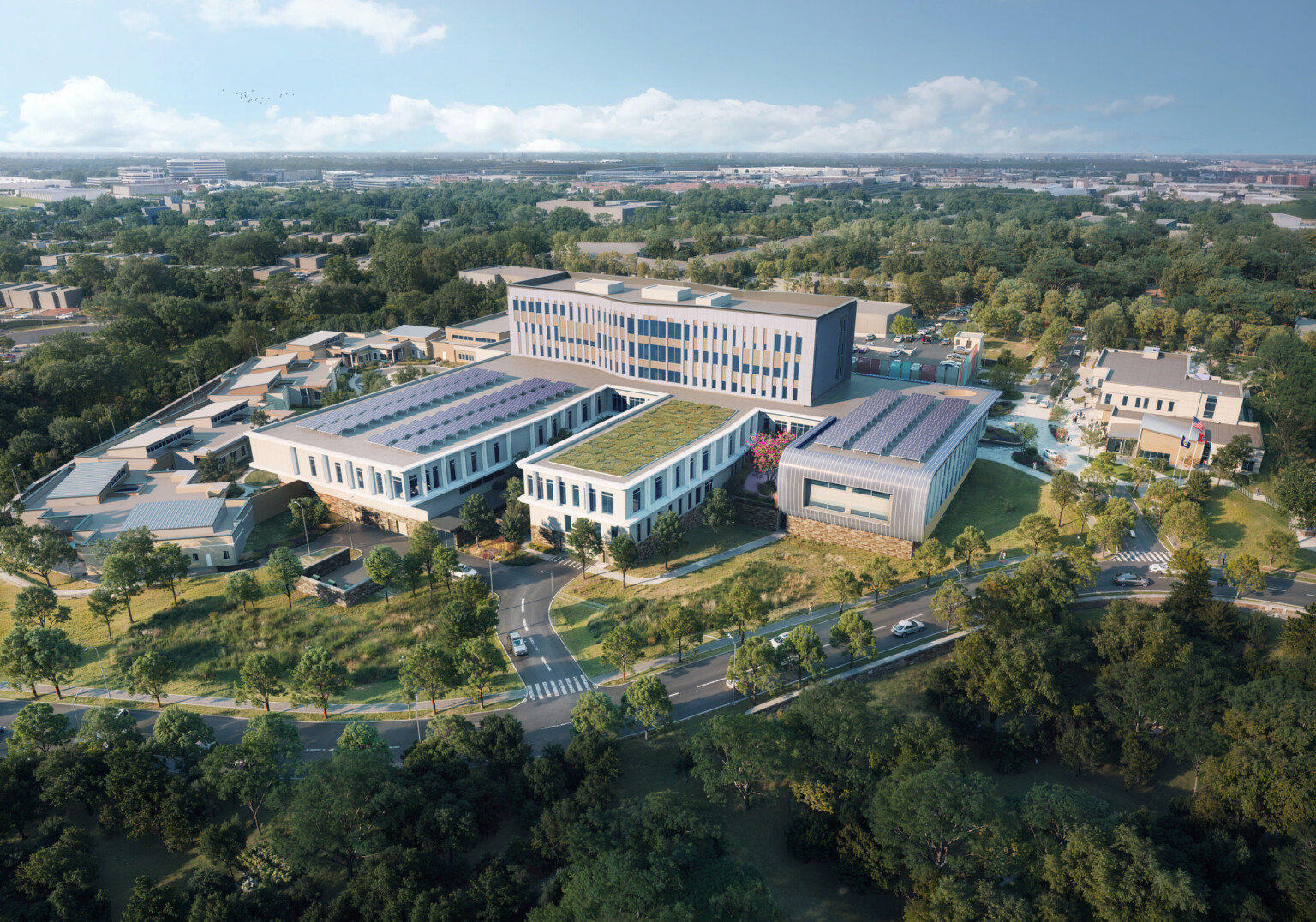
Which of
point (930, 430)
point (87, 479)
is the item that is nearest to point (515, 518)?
point (930, 430)

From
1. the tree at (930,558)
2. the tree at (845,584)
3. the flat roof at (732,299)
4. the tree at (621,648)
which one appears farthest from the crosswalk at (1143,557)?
the tree at (621,648)

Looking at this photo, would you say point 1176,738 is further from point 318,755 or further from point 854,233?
point 854,233

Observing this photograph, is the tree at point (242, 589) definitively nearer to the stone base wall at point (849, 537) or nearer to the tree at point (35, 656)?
the tree at point (35, 656)

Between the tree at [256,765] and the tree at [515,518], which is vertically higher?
the tree at [515,518]

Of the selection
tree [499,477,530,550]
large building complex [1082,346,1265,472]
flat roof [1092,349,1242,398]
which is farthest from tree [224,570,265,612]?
flat roof [1092,349,1242,398]

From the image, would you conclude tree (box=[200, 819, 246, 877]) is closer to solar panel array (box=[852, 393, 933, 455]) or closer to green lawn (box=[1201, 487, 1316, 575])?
solar panel array (box=[852, 393, 933, 455])

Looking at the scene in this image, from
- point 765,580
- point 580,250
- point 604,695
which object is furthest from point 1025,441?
point 580,250
